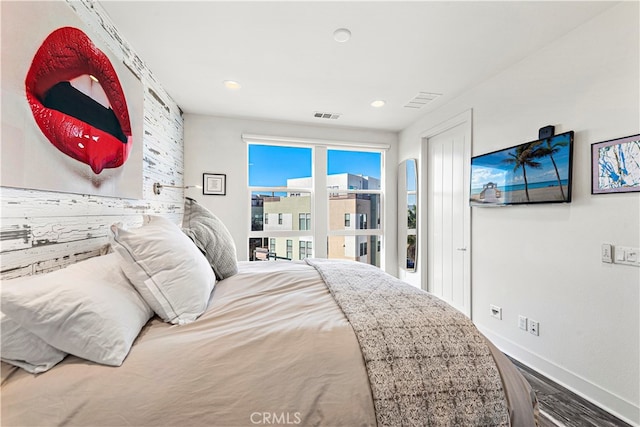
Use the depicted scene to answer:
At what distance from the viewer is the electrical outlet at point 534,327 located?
2039mm

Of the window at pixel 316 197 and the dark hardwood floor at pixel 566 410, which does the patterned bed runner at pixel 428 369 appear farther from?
the window at pixel 316 197

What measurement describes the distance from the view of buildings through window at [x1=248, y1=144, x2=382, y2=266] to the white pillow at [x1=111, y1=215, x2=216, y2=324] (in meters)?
2.44

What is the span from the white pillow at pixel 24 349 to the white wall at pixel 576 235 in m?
2.81

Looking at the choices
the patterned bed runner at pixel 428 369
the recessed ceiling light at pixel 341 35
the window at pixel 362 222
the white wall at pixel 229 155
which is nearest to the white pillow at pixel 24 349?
the patterned bed runner at pixel 428 369

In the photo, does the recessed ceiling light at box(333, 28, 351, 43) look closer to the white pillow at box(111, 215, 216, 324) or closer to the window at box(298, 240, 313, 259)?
the white pillow at box(111, 215, 216, 324)

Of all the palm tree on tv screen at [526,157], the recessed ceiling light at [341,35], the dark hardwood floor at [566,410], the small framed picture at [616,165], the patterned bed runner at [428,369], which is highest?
the recessed ceiling light at [341,35]

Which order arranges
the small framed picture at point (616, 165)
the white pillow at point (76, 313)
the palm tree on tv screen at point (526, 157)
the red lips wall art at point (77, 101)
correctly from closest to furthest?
the white pillow at point (76, 313), the red lips wall art at point (77, 101), the small framed picture at point (616, 165), the palm tree on tv screen at point (526, 157)

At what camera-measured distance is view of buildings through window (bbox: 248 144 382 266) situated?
12.1 ft

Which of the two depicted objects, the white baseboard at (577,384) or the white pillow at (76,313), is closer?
the white pillow at (76,313)

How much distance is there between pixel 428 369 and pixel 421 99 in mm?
2812

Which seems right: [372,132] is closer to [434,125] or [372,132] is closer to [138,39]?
[434,125]

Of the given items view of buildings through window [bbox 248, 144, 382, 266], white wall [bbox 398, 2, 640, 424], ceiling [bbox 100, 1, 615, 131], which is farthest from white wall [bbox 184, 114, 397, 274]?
white wall [bbox 398, 2, 640, 424]

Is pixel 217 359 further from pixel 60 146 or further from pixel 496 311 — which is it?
pixel 496 311

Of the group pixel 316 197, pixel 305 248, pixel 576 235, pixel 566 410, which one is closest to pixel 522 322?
pixel 566 410
